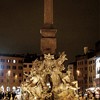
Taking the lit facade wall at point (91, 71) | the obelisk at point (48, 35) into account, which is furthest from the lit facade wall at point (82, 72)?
the obelisk at point (48, 35)

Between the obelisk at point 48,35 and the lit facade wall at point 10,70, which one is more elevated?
the lit facade wall at point 10,70

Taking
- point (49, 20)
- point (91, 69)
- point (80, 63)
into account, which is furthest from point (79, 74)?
point (49, 20)

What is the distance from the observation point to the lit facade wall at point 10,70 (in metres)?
83.6

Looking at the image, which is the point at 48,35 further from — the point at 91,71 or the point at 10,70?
the point at 10,70

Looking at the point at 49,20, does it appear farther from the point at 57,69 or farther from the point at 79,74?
the point at 79,74

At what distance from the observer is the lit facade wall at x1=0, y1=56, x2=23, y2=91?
274 ft

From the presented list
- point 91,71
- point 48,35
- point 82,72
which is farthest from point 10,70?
point 48,35

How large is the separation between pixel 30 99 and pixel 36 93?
566mm

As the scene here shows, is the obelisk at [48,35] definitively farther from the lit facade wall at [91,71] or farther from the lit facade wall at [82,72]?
the lit facade wall at [82,72]

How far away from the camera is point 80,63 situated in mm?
81875

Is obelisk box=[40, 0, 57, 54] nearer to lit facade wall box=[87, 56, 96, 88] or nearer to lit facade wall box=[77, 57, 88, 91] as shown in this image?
lit facade wall box=[87, 56, 96, 88]

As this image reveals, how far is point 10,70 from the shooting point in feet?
280

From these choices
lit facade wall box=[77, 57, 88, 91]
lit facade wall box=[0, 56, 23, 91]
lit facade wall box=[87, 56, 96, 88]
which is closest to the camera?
lit facade wall box=[87, 56, 96, 88]

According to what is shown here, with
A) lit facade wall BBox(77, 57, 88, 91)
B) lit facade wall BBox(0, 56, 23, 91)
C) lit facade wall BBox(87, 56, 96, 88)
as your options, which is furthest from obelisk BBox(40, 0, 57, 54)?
lit facade wall BBox(0, 56, 23, 91)
